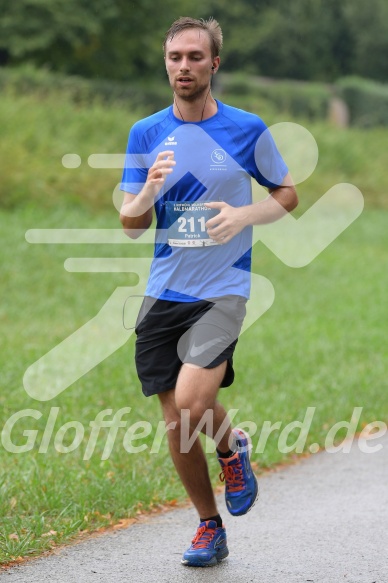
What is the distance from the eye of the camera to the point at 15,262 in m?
15.8

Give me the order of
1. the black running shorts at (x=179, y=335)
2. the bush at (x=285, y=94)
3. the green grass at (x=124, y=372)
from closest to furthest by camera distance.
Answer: the black running shorts at (x=179, y=335)
the green grass at (x=124, y=372)
the bush at (x=285, y=94)

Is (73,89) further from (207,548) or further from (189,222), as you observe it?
(207,548)

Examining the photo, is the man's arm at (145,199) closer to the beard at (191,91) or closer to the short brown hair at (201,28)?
the beard at (191,91)

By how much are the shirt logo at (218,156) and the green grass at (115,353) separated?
1.96m

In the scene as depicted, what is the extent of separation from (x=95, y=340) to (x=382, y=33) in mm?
59682

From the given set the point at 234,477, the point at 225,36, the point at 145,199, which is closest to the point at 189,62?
the point at 145,199

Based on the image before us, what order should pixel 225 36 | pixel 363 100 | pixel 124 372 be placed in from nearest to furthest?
1. pixel 124 372
2. pixel 363 100
3. pixel 225 36

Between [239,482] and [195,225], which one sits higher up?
[195,225]

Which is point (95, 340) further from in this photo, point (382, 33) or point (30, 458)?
point (382, 33)

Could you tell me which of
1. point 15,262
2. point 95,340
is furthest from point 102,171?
point 95,340

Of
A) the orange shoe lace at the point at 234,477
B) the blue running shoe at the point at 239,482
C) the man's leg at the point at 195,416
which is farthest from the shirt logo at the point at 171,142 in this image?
the orange shoe lace at the point at 234,477

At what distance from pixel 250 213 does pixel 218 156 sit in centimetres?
29

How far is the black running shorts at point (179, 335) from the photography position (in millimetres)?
5117

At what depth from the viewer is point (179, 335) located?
520 centimetres
